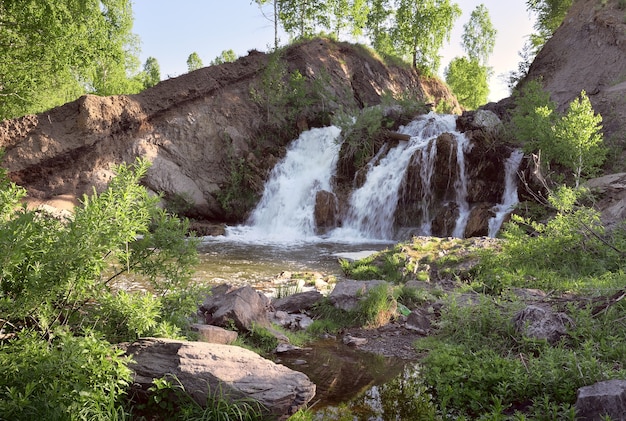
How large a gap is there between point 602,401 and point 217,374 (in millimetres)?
3080

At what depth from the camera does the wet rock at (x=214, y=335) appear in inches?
203

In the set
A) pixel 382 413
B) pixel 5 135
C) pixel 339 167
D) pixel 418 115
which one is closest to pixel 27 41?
pixel 5 135

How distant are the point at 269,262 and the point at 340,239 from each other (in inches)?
195

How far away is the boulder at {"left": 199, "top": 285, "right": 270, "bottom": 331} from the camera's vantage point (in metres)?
6.05

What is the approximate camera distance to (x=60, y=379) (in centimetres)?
340

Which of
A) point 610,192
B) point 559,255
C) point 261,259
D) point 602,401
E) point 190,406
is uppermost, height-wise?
point 610,192

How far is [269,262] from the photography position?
13.1 m

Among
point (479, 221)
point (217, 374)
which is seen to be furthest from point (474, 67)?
point (217, 374)

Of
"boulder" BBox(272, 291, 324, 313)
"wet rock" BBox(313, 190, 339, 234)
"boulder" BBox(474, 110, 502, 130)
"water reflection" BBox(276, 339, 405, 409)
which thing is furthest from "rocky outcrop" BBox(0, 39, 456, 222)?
"water reflection" BBox(276, 339, 405, 409)

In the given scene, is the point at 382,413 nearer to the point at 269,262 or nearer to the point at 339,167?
the point at 269,262

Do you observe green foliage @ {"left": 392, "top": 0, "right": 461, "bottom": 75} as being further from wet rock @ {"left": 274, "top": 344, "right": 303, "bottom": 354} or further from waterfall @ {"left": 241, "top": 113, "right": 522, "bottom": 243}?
wet rock @ {"left": 274, "top": 344, "right": 303, "bottom": 354}

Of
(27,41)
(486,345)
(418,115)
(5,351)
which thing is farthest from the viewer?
(418,115)

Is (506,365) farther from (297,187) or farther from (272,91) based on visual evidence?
(272,91)

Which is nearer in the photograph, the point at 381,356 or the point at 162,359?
the point at 162,359
